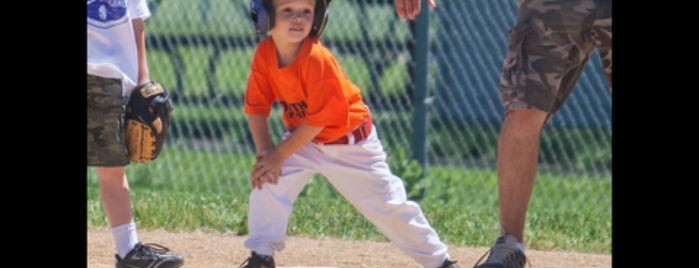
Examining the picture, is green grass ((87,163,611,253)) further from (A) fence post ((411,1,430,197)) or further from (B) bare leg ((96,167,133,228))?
(B) bare leg ((96,167,133,228))

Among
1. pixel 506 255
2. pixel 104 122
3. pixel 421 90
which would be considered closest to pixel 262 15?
pixel 104 122

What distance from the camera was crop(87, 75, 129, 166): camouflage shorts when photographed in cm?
556

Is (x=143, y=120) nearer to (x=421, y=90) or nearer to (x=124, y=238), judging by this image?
(x=124, y=238)

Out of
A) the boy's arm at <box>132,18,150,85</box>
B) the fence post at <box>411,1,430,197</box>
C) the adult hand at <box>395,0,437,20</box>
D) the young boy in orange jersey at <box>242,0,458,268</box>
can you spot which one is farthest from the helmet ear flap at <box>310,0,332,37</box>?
the fence post at <box>411,1,430,197</box>

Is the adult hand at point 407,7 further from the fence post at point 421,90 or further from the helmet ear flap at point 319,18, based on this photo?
the fence post at point 421,90

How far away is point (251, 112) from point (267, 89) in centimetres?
11

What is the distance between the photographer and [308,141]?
17.4ft

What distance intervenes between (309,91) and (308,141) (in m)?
0.20

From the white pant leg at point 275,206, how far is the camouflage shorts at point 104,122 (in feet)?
2.05

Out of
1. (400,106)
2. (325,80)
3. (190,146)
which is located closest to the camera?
(325,80)
